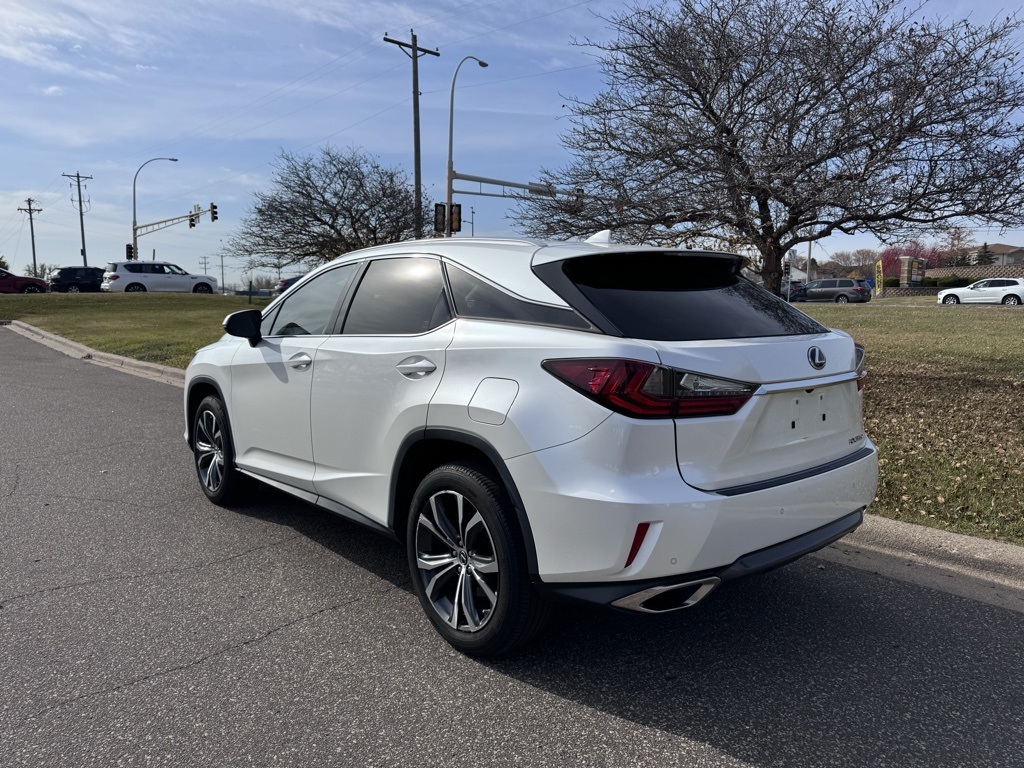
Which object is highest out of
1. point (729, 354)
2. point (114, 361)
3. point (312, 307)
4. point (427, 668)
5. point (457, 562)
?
point (312, 307)

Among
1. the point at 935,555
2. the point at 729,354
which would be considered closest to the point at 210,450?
the point at 729,354

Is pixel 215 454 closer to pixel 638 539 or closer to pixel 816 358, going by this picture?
pixel 638 539

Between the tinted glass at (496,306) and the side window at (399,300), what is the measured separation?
81mm

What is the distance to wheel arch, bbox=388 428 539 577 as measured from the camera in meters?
2.82

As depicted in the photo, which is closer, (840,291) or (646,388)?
(646,388)

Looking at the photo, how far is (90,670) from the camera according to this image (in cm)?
301

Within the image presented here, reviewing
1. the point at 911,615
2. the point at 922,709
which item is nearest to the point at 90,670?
the point at 922,709

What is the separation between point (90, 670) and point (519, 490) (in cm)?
184

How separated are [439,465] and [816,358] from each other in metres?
1.61

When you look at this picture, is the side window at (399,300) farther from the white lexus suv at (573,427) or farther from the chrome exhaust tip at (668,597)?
the chrome exhaust tip at (668,597)

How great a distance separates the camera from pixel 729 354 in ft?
9.15

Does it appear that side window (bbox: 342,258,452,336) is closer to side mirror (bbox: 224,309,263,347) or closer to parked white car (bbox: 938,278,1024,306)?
side mirror (bbox: 224,309,263,347)

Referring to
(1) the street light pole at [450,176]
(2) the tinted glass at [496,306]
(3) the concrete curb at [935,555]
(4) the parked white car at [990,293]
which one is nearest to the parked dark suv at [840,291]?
(4) the parked white car at [990,293]

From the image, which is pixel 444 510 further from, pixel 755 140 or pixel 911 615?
pixel 755 140
